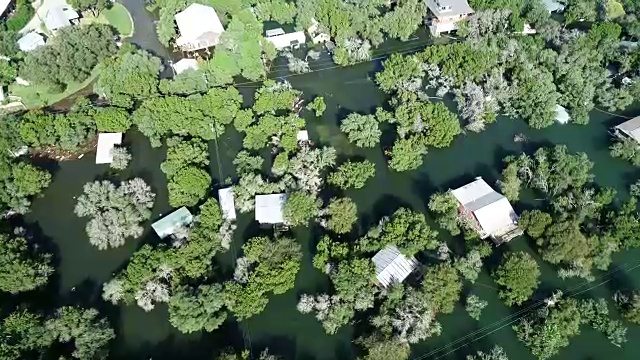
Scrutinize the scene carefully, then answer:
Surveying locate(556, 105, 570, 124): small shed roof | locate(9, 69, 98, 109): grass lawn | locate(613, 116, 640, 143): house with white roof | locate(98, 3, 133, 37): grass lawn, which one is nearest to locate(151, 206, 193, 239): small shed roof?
locate(9, 69, 98, 109): grass lawn

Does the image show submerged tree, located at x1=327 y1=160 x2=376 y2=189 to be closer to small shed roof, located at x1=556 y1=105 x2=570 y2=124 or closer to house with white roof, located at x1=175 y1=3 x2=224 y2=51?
small shed roof, located at x1=556 y1=105 x2=570 y2=124

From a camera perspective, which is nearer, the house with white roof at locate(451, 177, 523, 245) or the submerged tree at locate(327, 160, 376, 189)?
the house with white roof at locate(451, 177, 523, 245)

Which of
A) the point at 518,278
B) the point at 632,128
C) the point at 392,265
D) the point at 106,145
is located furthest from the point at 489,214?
the point at 106,145

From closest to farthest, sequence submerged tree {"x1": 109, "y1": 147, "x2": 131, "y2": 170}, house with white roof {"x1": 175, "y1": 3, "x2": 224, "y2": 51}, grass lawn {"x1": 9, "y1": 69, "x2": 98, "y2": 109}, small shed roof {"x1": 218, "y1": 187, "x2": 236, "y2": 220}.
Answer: small shed roof {"x1": 218, "y1": 187, "x2": 236, "y2": 220} < submerged tree {"x1": 109, "y1": 147, "x2": 131, "y2": 170} < grass lawn {"x1": 9, "y1": 69, "x2": 98, "y2": 109} < house with white roof {"x1": 175, "y1": 3, "x2": 224, "y2": 51}

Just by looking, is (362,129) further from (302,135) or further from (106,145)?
(106,145)

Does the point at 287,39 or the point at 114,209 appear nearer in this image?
the point at 114,209

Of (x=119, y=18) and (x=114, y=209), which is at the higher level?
(x=119, y=18)

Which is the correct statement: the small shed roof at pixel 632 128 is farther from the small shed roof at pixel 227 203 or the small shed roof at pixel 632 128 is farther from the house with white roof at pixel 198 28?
the house with white roof at pixel 198 28
